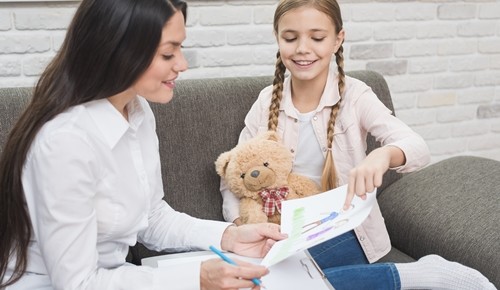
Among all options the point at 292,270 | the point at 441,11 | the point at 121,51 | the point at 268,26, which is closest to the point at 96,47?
the point at 121,51

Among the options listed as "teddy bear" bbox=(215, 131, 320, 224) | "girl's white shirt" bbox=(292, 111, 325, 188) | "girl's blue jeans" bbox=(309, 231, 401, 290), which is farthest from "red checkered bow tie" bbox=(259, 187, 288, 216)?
"girl's blue jeans" bbox=(309, 231, 401, 290)

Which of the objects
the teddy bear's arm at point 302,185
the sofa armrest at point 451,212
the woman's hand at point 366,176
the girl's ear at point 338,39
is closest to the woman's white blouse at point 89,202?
the woman's hand at point 366,176

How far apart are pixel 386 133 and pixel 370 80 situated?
1.31ft

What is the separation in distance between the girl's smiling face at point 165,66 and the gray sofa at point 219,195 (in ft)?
1.52

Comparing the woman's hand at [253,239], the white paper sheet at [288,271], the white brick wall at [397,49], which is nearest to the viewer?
the white paper sheet at [288,271]

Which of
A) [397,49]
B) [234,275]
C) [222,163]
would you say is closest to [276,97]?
[222,163]

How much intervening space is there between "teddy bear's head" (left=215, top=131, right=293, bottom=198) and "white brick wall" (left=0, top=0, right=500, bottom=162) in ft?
2.29

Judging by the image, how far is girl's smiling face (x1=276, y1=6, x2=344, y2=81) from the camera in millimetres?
1528

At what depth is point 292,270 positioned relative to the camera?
3.84ft

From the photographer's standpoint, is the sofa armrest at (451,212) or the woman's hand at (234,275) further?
the sofa armrest at (451,212)

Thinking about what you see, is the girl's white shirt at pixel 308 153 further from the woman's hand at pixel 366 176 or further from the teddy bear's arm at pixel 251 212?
the woman's hand at pixel 366 176

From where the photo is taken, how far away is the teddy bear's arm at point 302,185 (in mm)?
1585

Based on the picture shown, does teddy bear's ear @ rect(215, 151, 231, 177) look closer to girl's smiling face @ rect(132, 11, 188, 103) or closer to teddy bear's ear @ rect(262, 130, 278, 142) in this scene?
teddy bear's ear @ rect(262, 130, 278, 142)

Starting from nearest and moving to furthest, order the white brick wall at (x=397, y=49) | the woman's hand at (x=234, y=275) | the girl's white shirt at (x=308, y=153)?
the woman's hand at (x=234, y=275) → the girl's white shirt at (x=308, y=153) → the white brick wall at (x=397, y=49)
